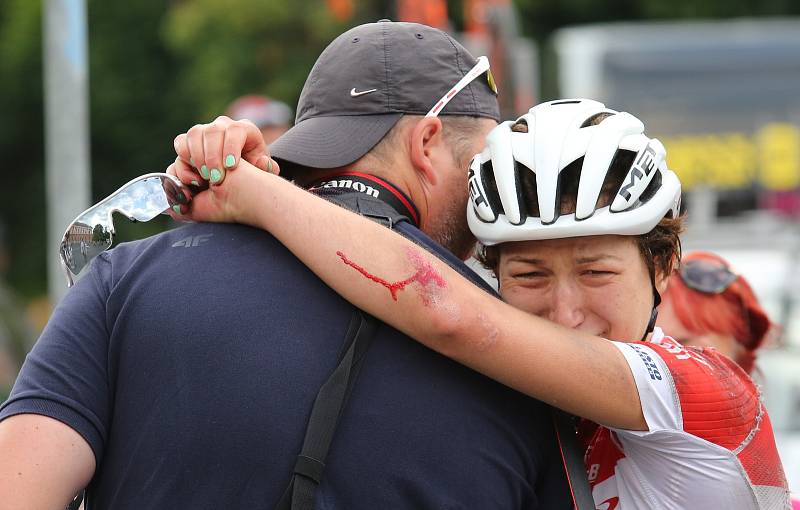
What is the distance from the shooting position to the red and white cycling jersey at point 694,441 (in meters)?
2.22

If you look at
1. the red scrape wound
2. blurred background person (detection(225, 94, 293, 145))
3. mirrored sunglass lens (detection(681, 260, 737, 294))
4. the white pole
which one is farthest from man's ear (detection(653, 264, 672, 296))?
blurred background person (detection(225, 94, 293, 145))

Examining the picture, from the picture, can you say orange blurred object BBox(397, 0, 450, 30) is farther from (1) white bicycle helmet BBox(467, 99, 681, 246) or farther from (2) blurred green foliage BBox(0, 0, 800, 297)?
(2) blurred green foliage BBox(0, 0, 800, 297)

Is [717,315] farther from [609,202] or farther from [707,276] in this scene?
[609,202]

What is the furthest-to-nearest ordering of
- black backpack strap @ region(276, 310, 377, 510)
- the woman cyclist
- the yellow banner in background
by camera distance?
the yellow banner in background, the woman cyclist, black backpack strap @ region(276, 310, 377, 510)

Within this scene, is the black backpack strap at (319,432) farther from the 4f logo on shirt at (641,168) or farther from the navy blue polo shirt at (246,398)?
the 4f logo on shirt at (641,168)

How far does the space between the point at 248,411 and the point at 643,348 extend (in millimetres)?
774

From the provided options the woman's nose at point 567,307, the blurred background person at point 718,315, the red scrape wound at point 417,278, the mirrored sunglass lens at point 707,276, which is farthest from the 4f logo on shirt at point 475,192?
the mirrored sunglass lens at point 707,276

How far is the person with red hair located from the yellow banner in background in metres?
7.15

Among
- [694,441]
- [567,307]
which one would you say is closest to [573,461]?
[694,441]

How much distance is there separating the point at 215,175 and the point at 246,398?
0.45m

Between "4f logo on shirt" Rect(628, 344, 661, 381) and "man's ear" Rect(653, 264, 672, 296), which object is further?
"man's ear" Rect(653, 264, 672, 296)

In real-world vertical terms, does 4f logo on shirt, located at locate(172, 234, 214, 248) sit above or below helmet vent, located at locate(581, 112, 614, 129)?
below

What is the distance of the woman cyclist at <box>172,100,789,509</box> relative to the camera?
2.18 metres

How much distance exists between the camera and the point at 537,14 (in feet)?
82.0
